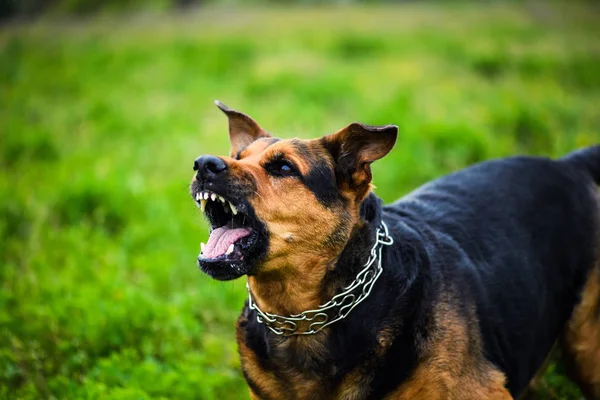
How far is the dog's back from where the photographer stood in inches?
141

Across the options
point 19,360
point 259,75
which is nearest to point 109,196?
point 19,360

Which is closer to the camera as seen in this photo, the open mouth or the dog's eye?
the open mouth

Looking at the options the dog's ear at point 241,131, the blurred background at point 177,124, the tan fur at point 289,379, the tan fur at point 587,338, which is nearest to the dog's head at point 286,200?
the tan fur at point 289,379

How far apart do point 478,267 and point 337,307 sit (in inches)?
37.6

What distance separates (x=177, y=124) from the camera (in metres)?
10.1

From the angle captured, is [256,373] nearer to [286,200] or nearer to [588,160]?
[286,200]

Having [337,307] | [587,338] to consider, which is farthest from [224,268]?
[587,338]

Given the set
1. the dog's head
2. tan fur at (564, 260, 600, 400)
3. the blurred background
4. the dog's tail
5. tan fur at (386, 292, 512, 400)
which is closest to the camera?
tan fur at (386, 292, 512, 400)

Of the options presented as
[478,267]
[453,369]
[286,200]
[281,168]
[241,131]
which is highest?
[241,131]

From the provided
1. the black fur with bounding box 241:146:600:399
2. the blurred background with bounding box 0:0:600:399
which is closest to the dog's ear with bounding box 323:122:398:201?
the black fur with bounding box 241:146:600:399

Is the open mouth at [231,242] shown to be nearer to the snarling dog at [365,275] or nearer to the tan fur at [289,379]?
the snarling dog at [365,275]

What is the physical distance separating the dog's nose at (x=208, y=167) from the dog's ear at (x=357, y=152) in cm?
69

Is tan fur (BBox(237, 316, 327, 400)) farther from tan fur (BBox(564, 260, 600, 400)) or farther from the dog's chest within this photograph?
tan fur (BBox(564, 260, 600, 400))

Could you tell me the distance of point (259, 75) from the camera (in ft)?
40.1
